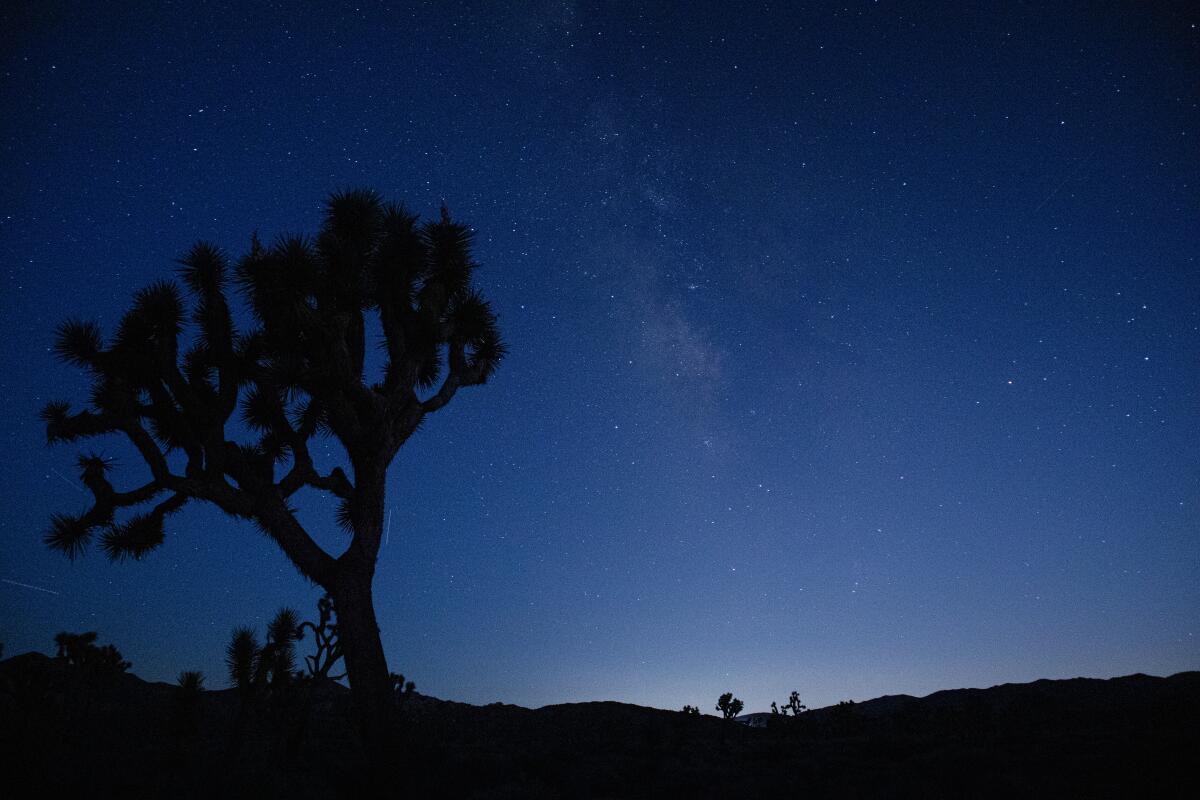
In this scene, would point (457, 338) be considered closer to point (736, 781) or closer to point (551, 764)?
point (551, 764)

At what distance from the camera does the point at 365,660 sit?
754 cm

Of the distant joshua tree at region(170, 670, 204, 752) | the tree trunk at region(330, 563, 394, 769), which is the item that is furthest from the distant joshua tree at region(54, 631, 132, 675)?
the tree trunk at region(330, 563, 394, 769)

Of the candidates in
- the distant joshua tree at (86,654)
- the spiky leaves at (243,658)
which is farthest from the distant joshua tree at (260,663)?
the distant joshua tree at (86,654)

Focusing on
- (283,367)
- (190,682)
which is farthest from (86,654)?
(283,367)

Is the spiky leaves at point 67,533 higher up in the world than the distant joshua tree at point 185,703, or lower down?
higher up

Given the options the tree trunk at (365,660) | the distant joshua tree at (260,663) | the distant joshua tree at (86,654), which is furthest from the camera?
the distant joshua tree at (86,654)

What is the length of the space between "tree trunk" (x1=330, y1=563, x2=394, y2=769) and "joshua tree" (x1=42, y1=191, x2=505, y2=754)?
2 cm

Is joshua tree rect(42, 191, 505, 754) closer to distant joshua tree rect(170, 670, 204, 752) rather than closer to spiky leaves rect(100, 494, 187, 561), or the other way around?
spiky leaves rect(100, 494, 187, 561)

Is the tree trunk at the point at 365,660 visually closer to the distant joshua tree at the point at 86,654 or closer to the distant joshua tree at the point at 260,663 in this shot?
the distant joshua tree at the point at 260,663

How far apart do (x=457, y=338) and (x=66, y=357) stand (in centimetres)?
621

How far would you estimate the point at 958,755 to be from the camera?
21.6 ft

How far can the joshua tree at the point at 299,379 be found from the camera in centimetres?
830

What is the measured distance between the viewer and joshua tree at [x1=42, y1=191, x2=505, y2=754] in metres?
8.30

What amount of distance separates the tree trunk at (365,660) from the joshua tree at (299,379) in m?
0.02
